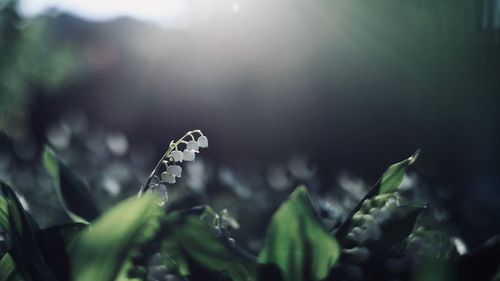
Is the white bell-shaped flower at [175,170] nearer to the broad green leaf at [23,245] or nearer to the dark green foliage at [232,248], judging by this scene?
the dark green foliage at [232,248]

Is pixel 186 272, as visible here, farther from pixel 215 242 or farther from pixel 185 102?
pixel 185 102

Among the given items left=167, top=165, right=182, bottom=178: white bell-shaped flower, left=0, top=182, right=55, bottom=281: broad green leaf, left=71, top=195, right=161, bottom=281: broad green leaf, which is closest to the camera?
left=71, top=195, right=161, bottom=281: broad green leaf

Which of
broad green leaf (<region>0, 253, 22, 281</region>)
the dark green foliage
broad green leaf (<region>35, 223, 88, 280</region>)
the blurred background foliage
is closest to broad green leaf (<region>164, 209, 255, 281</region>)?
the dark green foliage

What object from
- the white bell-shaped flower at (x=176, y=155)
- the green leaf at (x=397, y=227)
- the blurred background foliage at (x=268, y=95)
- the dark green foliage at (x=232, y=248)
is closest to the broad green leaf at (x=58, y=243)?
the dark green foliage at (x=232, y=248)

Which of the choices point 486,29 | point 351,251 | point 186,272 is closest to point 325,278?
point 351,251

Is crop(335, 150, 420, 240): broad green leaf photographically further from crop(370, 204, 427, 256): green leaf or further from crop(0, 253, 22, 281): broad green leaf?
crop(0, 253, 22, 281): broad green leaf

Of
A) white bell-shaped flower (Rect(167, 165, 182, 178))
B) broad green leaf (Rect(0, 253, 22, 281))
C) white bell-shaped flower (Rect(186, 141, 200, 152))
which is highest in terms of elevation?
white bell-shaped flower (Rect(186, 141, 200, 152))
